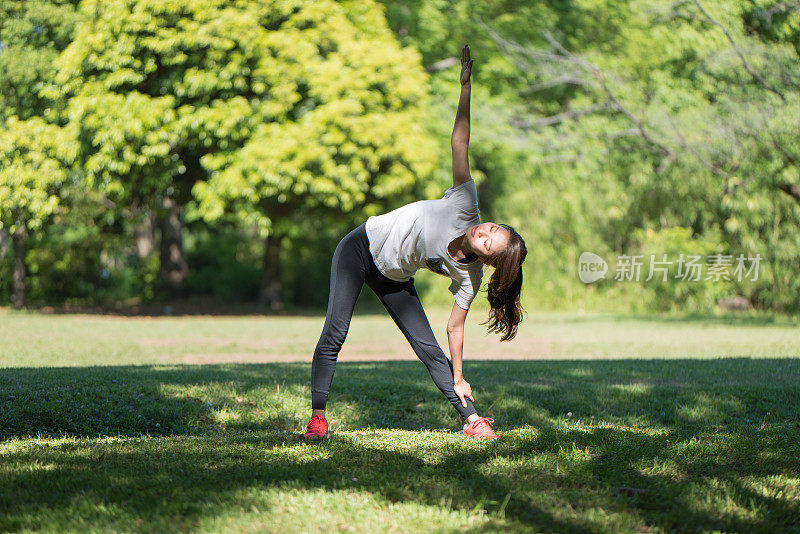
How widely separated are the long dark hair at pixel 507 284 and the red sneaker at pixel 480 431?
55 cm

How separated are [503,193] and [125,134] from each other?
1370 centimetres

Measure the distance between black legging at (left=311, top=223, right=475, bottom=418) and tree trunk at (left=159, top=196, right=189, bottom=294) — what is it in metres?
19.7

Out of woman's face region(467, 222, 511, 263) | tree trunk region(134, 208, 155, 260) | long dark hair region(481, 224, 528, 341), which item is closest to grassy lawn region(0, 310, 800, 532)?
long dark hair region(481, 224, 528, 341)

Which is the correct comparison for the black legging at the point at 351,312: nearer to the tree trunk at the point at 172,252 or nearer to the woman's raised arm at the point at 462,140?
the woman's raised arm at the point at 462,140

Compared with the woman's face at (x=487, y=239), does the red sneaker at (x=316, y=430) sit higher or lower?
lower

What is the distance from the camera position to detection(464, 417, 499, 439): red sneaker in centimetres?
500

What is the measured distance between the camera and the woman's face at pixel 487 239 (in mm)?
4488

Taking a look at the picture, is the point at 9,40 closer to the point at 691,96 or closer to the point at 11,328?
the point at 11,328

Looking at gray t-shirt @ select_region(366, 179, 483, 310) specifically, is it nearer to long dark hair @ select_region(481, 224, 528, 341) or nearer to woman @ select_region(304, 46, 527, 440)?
woman @ select_region(304, 46, 527, 440)

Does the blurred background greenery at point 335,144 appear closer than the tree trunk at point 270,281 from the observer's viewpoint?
Yes

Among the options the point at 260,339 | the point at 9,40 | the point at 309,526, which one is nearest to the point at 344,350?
the point at 260,339

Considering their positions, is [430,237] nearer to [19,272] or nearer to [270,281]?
[270,281]

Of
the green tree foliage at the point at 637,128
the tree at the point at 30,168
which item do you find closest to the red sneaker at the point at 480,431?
the green tree foliage at the point at 637,128

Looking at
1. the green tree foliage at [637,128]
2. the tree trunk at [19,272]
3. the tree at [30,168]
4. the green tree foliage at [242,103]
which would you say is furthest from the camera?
the tree trunk at [19,272]
